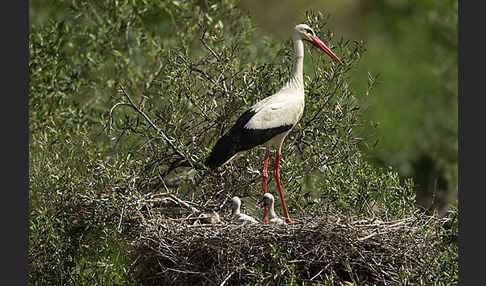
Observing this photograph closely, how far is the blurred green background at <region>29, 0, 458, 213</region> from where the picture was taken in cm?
2134

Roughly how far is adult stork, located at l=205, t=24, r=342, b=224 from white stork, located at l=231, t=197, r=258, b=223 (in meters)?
0.31

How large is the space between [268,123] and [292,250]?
5.49ft

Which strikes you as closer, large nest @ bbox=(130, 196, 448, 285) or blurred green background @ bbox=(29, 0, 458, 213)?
large nest @ bbox=(130, 196, 448, 285)

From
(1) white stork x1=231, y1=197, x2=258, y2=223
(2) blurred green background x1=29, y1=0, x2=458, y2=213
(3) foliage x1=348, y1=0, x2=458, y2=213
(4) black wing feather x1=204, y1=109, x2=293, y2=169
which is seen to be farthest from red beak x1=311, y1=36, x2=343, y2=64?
(3) foliage x1=348, y1=0, x2=458, y2=213

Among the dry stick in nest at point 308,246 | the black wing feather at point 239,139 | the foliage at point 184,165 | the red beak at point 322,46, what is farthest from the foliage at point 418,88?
the dry stick in nest at point 308,246

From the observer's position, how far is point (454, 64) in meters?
24.5

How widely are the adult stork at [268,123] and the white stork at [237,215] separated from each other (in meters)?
0.31

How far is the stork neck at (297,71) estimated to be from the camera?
934cm

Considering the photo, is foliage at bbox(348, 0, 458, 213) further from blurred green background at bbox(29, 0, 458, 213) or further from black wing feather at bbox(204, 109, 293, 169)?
black wing feather at bbox(204, 109, 293, 169)

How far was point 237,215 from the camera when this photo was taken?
27.9 feet

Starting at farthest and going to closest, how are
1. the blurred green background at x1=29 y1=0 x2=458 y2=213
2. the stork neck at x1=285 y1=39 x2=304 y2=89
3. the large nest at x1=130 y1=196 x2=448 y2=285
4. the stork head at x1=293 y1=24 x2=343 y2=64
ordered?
the blurred green background at x1=29 y1=0 x2=458 y2=213
the stork head at x1=293 y1=24 x2=343 y2=64
the stork neck at x1=285 y1=39 x2=304 y2=89
the large nest at x1=130 y1=196 x2=448 y2=285

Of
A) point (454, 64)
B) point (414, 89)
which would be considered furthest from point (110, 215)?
point (414, 89)

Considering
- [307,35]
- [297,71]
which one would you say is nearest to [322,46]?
[307,35]

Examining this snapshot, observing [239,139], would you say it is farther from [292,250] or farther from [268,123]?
[292,250]
